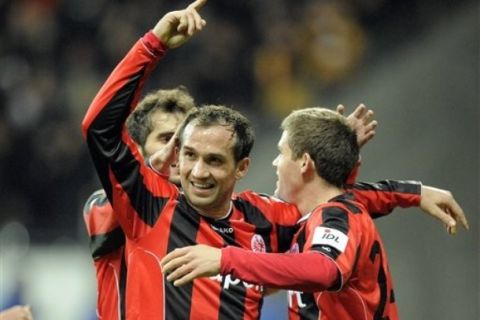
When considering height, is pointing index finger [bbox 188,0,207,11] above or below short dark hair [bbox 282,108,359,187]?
above

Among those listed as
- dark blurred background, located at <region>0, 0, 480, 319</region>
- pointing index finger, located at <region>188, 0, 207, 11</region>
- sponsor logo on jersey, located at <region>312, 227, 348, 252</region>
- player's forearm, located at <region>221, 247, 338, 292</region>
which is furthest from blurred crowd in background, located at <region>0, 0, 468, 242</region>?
player's forearm, located at <region>221, 247, 338, 292</region>

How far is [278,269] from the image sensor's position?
3.08m

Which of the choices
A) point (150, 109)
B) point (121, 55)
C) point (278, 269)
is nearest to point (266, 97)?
point (121, 55)

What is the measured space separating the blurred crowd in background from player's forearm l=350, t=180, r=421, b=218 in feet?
13.1

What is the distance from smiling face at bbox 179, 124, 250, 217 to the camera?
140 inches

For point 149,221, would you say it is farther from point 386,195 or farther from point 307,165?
point 386,195

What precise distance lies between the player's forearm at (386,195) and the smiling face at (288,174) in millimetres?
340

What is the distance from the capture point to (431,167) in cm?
735

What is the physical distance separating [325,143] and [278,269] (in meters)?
0.89

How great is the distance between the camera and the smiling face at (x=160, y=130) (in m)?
4.25

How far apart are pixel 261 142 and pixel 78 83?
221 cm

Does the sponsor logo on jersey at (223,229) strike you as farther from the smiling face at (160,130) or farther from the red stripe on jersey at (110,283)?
the smiling face at (160,130)

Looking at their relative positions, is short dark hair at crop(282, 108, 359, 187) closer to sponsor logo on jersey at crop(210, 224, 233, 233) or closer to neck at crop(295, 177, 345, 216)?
neck at crop(295, 177, 345, 216)

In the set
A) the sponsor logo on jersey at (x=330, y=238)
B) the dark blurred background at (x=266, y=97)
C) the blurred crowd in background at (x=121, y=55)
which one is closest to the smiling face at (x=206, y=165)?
the sponsor logo on jersey at (x=330, y=238)
